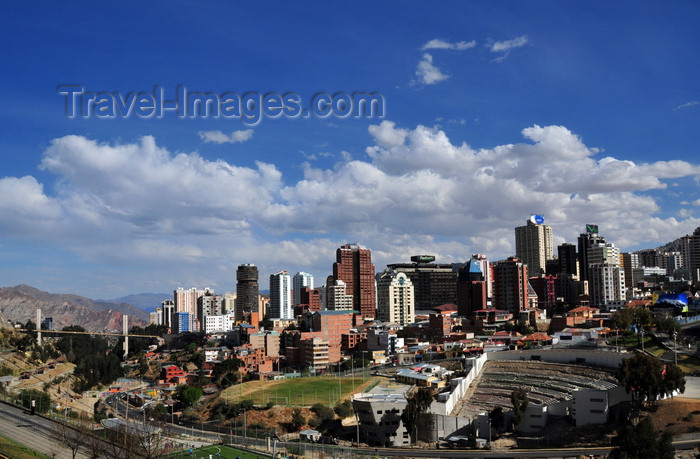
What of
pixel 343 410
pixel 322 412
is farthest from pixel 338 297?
pixel 322 412

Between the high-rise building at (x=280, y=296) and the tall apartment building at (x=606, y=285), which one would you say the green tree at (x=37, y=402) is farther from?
the high-rise building at (x=280, y=296)

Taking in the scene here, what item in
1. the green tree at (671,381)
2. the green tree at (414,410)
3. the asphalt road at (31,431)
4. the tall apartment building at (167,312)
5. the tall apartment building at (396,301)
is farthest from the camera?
the tall apartment building at (167,312)

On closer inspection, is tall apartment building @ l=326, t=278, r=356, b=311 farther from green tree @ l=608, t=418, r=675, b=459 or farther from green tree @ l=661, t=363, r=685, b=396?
green tree @ l=608, t=418, r=675, b=459

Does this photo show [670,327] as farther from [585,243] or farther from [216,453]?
[585,243]

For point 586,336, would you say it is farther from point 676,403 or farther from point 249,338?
point 249,338

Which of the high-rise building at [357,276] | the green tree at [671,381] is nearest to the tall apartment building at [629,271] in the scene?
the high-rise building at [357,276]
